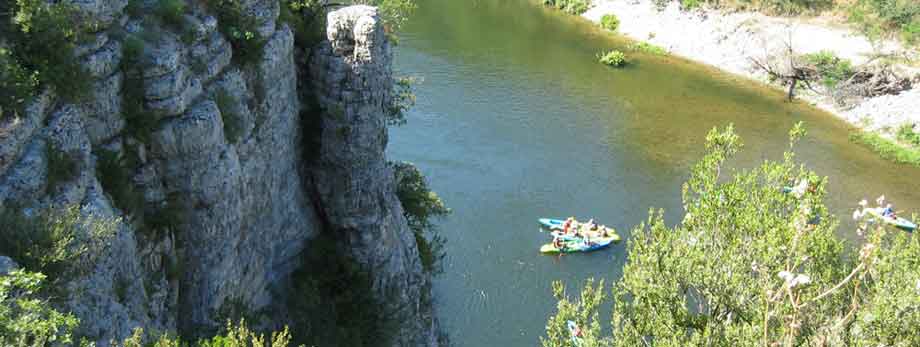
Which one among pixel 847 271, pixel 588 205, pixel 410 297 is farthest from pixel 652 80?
pixel 847 271

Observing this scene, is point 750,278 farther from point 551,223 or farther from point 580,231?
point 551,223

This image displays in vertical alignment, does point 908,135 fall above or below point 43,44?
below

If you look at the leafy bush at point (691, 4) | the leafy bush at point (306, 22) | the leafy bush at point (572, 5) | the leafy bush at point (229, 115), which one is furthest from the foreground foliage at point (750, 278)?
the leafy bush at point (572, 5)

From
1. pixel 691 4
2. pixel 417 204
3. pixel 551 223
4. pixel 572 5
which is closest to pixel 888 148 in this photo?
pixel 691 4

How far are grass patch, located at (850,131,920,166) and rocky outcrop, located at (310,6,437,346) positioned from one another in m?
34.8

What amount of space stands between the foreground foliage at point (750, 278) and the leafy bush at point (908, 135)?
124 feet

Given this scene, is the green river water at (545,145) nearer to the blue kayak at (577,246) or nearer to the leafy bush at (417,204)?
the blue kayak at (577,246)

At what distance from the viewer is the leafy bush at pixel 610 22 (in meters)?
62.9

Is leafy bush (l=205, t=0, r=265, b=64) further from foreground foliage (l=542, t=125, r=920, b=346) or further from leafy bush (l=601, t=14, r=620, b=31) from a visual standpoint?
leafy bush (l=601, t=14, r=620, b=31)

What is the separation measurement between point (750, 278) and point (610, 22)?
5292cm

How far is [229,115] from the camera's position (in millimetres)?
14609

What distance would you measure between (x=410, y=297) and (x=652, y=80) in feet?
118

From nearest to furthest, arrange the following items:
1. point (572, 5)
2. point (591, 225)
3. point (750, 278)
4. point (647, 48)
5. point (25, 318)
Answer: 1. point (25, 318)
2. point (750, 278)
3. point (591, 225)
4. point (647, 48)
5. point (572, 5)

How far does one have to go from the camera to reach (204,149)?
1335 cm
